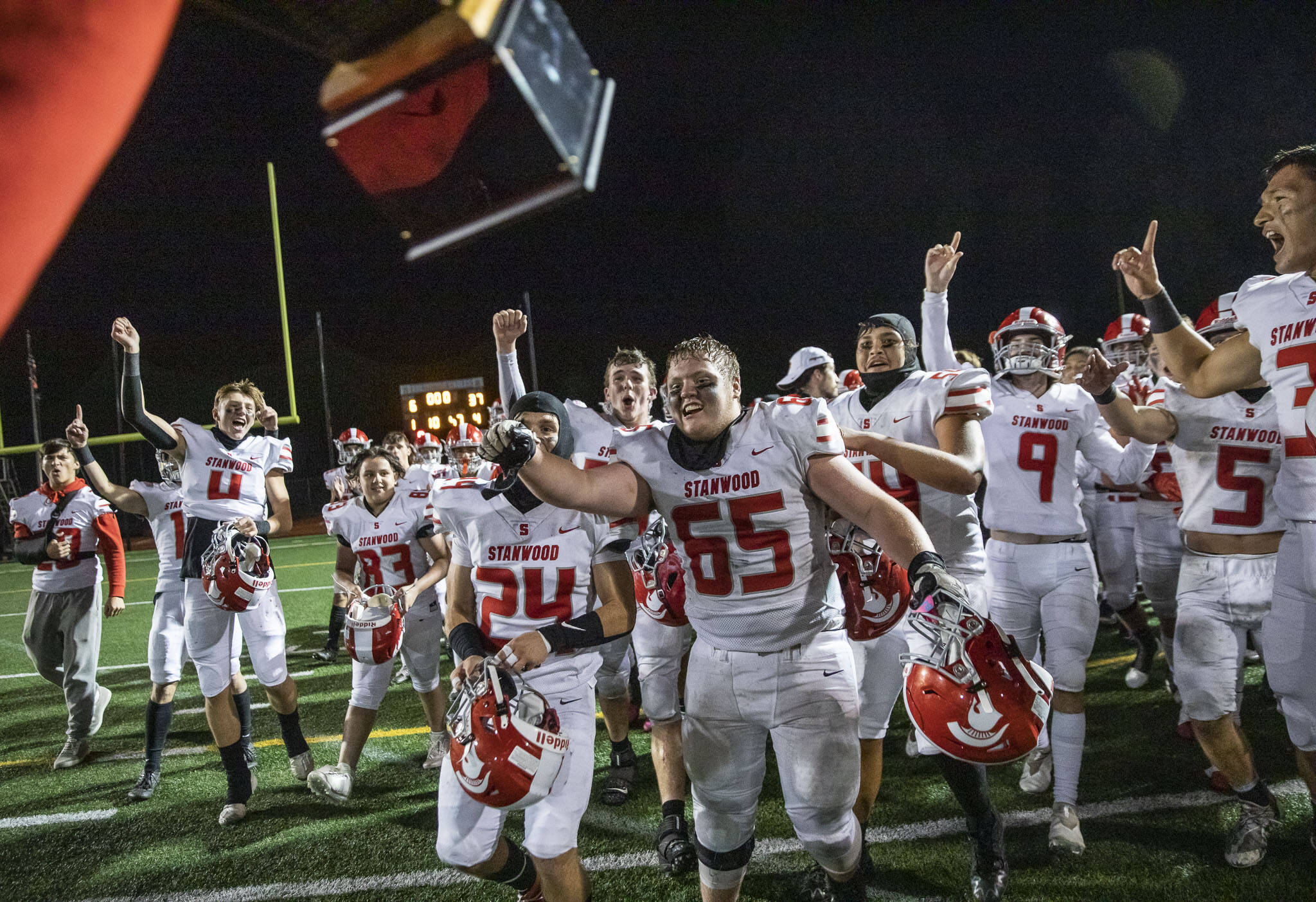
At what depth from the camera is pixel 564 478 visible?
2.29m

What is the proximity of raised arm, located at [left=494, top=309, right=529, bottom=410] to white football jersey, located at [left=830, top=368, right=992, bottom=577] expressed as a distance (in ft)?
5.63

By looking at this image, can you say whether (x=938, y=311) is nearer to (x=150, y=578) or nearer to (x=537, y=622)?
(x=537, y=622)

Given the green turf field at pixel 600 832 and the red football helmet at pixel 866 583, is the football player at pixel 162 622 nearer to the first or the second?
the green turf field at pixel 600 832

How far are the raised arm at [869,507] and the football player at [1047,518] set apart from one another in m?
1.60

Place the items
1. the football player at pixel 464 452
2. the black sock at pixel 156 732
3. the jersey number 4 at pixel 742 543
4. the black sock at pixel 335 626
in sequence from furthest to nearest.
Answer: the football player at pixel 464 452 < the black sock at pixel 335 626 < the black sock at pixel 156 732 < the jersey number 4 at pixel 742 543

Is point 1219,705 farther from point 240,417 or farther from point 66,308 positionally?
point 66,308

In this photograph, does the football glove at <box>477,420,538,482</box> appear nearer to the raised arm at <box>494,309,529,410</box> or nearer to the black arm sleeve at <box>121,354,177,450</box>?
the raised arm at <box>494,309,529,410</box>

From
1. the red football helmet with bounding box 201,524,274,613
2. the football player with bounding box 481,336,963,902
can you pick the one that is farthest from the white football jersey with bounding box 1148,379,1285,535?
the red football helmet with bounding box 201,524,274,613

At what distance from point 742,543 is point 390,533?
3265mm

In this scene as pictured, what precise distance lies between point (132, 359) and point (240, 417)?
28.5 inches

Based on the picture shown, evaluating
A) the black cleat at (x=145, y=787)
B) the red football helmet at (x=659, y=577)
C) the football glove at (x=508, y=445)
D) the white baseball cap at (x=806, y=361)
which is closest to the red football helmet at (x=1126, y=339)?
the white baseball cap at (x=806, y=361)

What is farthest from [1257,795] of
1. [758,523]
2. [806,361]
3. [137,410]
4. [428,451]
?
[428,451]

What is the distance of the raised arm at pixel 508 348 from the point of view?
156 inches

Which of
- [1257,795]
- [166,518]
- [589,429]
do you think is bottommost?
[1257,795]
